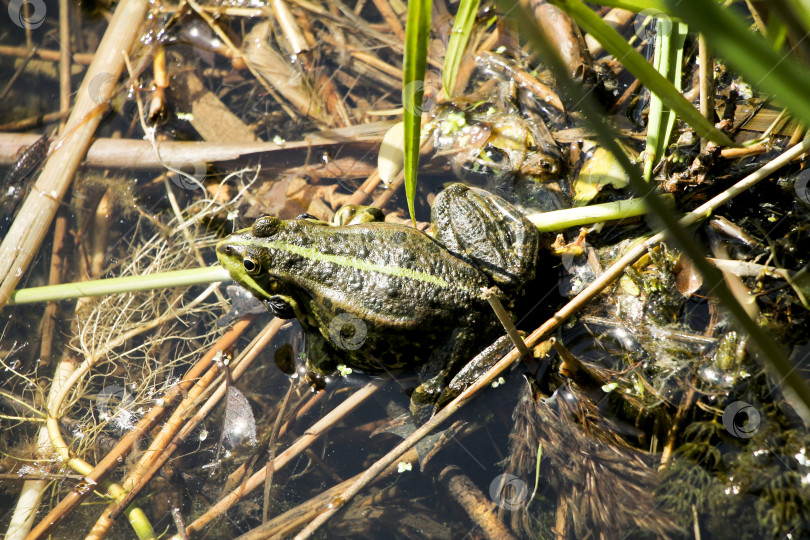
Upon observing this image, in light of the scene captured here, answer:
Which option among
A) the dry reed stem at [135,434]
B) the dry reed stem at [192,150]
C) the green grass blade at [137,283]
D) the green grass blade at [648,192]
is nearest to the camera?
the green grass blade at [648,192]

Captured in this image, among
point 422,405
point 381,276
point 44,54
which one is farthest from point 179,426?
point 44,54

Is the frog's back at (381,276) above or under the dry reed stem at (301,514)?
above

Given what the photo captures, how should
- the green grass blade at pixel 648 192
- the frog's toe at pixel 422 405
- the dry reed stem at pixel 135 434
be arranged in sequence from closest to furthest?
the green grass blade at pixel 648 192 < the frog's toe at pixel 422 405 < the dry reed stem at pixel 135 434

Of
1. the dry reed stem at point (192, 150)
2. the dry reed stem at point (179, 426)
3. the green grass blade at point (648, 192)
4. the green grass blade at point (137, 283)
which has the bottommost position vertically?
the dry reed stem at point (179, 426)

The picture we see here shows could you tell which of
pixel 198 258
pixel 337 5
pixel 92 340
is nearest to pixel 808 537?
pixel 198 258

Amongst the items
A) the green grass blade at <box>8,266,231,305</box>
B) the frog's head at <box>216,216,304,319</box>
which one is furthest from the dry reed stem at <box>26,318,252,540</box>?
the frog's head at <box>216,216,304,319</box>

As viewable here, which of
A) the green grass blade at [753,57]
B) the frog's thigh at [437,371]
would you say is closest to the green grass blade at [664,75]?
the frog's thigh at [437,371]

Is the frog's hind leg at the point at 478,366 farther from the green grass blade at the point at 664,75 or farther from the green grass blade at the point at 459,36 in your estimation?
the green grass blade at the point at 459,36
